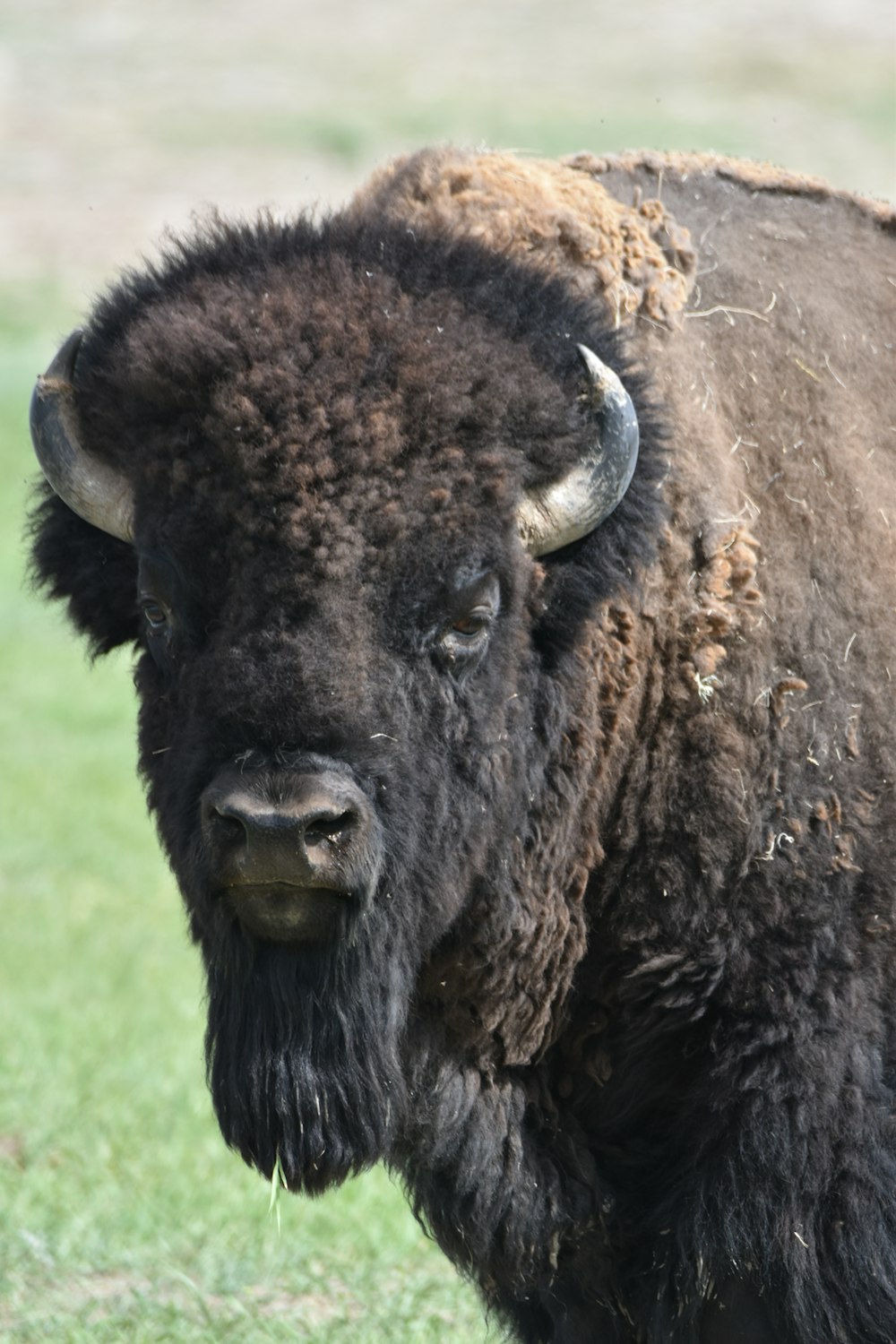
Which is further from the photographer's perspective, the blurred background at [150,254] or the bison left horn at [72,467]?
Answer: the blurred background at [150,254]

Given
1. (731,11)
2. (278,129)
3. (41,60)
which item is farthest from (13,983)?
(731,11)

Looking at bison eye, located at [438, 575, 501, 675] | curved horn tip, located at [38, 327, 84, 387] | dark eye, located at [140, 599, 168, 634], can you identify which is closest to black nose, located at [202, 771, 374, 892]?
bison eye, located at [438, 575, 501, 675]

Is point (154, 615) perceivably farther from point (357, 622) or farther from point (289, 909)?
point (289, 909)

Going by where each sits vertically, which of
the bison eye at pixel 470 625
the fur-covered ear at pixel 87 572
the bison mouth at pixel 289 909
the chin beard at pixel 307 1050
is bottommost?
the chin beard at pixel 307 1050

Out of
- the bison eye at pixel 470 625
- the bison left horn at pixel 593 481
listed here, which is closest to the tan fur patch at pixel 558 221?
the bison left horn at pixel 593 481

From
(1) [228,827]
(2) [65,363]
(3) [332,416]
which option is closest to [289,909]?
(1) [228,827]

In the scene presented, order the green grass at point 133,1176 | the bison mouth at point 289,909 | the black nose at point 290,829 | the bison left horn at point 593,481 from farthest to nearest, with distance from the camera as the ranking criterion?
the green grass at point 133,1176
the bison left horn at point 593,481
the bison mouth at point 289,909
the black nose at point 290,829

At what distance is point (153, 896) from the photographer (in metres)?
12.2

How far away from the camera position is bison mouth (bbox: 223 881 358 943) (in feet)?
11.8

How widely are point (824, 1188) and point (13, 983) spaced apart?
6766 millimetres

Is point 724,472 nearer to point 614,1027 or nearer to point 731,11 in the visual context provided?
point 614,1027

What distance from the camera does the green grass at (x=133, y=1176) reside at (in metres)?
5.50

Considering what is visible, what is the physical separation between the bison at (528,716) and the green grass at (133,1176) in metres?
1.13

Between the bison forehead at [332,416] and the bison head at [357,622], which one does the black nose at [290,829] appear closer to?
the bison head at [357,622]
